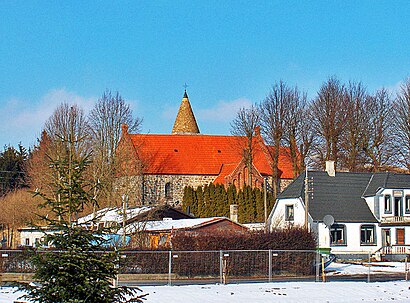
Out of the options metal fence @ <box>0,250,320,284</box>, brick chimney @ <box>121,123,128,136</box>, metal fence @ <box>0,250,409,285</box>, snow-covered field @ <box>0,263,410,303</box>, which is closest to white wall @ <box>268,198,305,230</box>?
metal fence @ <box>0,250,409,285</box>

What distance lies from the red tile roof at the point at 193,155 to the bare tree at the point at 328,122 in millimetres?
11880

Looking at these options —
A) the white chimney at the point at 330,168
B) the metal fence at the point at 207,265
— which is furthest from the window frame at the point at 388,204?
the metal fence at the point at 207,265

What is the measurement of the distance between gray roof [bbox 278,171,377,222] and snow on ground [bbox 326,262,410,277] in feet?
29.3

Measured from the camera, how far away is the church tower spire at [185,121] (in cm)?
9912

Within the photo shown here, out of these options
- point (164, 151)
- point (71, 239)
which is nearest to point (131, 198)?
point (164, 151)

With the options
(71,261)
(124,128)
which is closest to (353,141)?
(124,128)

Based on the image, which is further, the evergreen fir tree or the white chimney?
the white chimney

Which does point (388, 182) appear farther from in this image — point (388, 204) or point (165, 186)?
point (165, 186)

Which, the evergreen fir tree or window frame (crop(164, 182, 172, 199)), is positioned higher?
window frame (crop(164, 182, 172, 199))

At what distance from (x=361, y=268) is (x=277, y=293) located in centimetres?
1809

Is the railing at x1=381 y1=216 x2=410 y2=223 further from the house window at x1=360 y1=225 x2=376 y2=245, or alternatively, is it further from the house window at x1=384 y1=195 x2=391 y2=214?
the house window at x1=360 y1=225 x2=376 y2=245

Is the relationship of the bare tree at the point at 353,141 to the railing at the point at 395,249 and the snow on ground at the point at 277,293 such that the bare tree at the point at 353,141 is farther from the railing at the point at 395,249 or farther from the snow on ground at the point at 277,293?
the snow on ground at the point at 277,293

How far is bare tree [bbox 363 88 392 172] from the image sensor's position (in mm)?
68375

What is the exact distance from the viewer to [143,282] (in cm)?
3145
